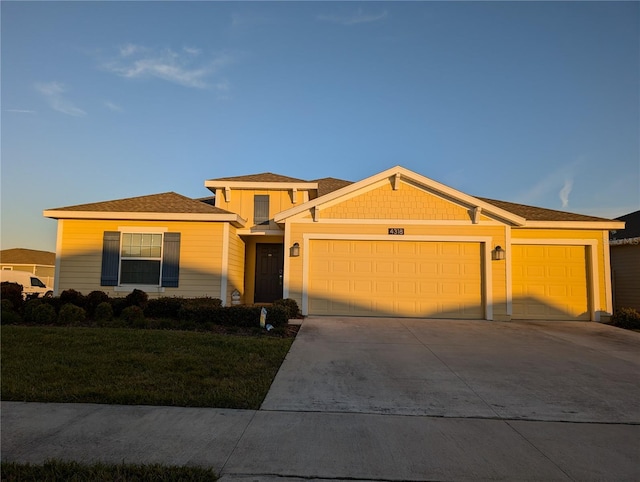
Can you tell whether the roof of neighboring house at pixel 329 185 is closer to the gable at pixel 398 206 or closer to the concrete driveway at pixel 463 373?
the gable at pixel 398 206

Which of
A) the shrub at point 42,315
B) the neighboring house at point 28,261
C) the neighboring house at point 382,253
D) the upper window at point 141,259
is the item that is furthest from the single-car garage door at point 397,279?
the neighboring house at point 28,261

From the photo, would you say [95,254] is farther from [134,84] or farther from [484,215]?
[484,215]

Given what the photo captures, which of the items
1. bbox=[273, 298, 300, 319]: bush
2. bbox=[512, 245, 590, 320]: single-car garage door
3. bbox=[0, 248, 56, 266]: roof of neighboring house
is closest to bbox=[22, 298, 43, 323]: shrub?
bbox=[273, 298, 300, 319]: bush

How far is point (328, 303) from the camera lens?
38.3 feet

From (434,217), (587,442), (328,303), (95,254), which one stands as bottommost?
(587,442)

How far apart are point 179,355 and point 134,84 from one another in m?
9.81

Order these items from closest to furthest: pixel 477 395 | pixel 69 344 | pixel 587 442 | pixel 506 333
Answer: pixel 587 442
pixel 477 395
pixel 69 344
pixel 506 333

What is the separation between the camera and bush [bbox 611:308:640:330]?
35.7ft

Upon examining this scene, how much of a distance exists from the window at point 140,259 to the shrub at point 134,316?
248cm

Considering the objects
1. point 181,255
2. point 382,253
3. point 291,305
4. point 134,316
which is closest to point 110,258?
point 181,255

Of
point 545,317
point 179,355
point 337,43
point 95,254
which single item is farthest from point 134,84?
point 545,317

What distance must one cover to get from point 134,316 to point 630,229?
59.7ft

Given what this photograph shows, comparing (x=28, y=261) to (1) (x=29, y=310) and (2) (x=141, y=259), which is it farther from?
(1) (x=29, y=310)

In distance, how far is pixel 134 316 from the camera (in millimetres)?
9414
